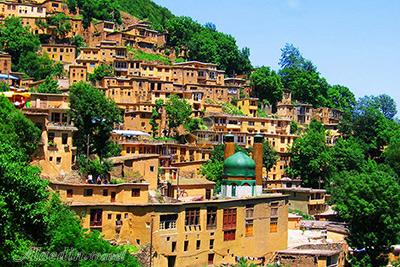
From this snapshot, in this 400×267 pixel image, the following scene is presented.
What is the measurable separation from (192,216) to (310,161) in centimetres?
3327

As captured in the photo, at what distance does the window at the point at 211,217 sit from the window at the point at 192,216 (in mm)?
938

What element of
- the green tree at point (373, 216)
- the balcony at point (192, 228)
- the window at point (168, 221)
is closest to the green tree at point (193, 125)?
the green tree at point (373, 216)

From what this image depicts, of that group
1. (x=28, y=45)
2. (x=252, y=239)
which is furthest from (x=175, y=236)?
(x=28, y=45)

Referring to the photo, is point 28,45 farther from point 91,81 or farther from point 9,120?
point 9,120

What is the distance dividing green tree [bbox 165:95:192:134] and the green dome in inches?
832

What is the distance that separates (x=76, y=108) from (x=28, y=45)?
31902 mm

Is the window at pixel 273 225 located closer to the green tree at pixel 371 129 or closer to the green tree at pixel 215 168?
the green tree at pixel 215 168

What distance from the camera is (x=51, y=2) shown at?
9644 centimetres

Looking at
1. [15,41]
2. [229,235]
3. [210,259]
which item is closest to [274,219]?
[229,235]

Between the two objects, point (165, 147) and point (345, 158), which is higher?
point (165, 147)

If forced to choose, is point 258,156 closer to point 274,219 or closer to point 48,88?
point 274,219

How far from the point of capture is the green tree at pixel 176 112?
74.8 meters

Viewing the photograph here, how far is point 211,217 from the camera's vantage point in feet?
154

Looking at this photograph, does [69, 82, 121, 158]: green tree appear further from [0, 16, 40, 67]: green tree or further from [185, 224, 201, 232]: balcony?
[0, 16, 40, 67]: green tree
